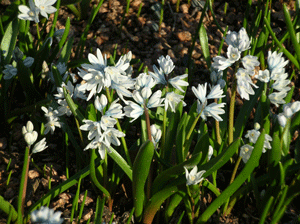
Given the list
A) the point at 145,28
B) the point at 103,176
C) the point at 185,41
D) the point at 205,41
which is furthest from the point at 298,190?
the point at 145,28

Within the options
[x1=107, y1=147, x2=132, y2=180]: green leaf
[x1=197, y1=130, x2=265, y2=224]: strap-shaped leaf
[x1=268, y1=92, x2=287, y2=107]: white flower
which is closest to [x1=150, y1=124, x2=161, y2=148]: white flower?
[x1=107, y1=147, x2=132, y2=180]: green leaf

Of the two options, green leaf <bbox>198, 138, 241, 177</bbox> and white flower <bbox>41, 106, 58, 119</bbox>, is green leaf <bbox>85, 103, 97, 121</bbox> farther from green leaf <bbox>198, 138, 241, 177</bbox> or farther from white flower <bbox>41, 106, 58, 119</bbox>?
green leaf <bbox>198, 138, 241, 177</bbox>

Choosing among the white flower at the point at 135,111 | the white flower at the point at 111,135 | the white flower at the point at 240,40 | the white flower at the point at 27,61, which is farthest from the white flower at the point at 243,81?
the white flower at the point at 27,61

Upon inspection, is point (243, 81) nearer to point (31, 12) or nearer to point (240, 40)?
point (240, 40)

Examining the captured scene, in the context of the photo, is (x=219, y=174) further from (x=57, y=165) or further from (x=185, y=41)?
(x=185, y=41)

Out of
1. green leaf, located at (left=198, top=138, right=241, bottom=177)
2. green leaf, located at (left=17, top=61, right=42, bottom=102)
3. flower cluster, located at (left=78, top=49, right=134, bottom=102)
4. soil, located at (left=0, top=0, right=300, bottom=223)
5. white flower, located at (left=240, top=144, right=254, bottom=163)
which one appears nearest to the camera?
flower cluster, located at (left=78, top=49, right=134, bottom=102)

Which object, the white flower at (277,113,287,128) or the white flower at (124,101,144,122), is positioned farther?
the white flower at (277,113,287,128)

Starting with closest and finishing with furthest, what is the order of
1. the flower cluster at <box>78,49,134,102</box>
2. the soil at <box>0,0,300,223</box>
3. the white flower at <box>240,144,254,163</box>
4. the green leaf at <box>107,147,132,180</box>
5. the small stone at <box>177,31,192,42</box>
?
the flower cluster at <box>78,49,134,102</box> < the green leaf at <box>107,147,132,180</box> < the white flower at <box>240,144,254,163</box> < the soil at <box>0,0,300,223</box> < the small stone at <box>177,31,192,42</box>
